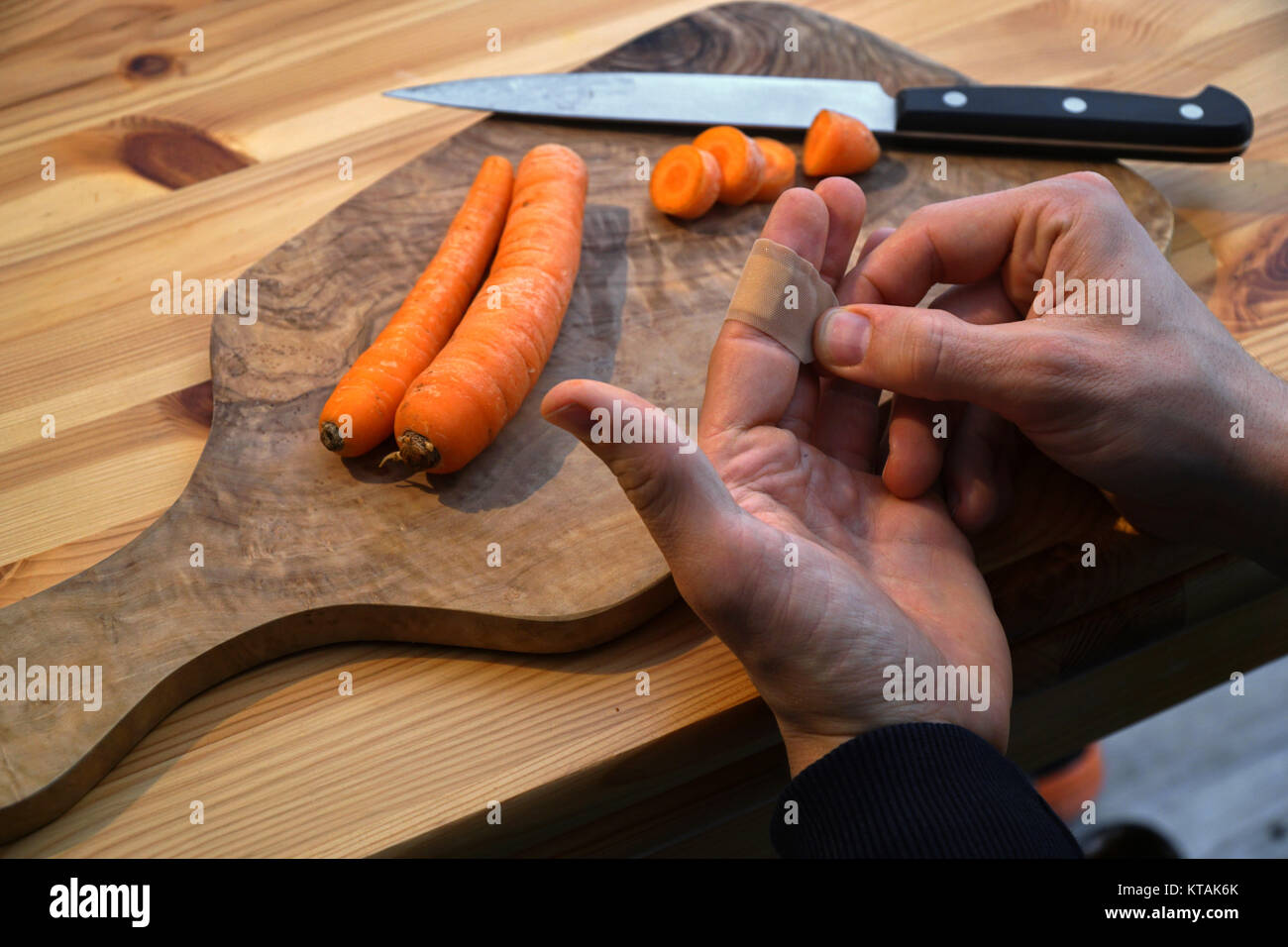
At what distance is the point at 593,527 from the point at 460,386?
0.23 m

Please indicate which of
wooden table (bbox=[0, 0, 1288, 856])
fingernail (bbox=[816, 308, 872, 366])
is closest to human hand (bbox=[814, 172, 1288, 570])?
fingernail (bbox=[816, 308, 872, 366])

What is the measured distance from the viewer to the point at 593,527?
116cm

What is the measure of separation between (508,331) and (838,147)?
23.7 inches

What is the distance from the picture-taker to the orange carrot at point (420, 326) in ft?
3.87

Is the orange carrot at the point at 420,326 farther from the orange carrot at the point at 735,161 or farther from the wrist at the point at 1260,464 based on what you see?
the wrist at the point at 1260,464

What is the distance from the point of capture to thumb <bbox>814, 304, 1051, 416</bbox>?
1.00 m

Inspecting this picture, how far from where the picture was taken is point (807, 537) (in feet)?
3.38

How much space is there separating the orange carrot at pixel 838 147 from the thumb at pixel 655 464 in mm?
796

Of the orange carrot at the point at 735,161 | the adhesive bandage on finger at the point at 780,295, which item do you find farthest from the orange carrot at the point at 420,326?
the adhesive bandage on finger at the point at 780,295

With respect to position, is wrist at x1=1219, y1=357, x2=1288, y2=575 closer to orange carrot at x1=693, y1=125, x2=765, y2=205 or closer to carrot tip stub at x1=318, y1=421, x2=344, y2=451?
orange carrot at x1=693, y1=125, x2=765, y2=205
